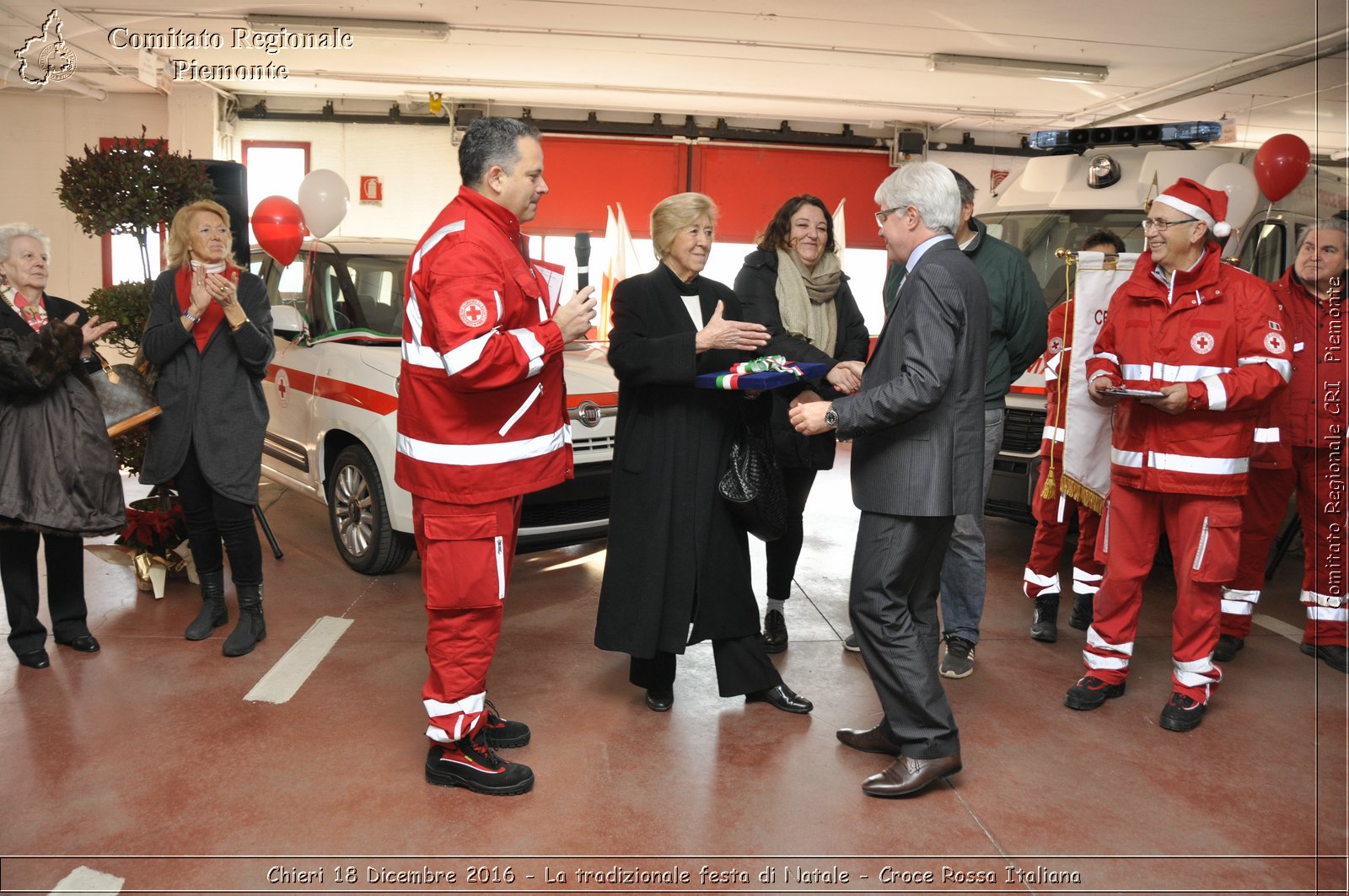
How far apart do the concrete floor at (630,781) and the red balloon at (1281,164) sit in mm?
2696

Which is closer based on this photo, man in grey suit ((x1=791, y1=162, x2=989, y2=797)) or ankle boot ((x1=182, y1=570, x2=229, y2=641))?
man in grey suit ((x1=791, y1=162, x2=989, y2=797))

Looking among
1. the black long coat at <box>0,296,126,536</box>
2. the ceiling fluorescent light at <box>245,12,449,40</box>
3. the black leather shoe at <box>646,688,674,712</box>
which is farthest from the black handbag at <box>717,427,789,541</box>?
the ceiling fluorescent light at <box>245,12,449,40</box>

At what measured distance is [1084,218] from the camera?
6062mm

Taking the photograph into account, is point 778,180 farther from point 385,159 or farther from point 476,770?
point 476,770

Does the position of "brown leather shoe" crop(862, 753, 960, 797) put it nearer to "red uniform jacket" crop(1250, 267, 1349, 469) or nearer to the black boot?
the black boot

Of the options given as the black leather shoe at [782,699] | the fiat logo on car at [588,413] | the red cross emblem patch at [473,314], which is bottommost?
the black leather shoe at [782,699]

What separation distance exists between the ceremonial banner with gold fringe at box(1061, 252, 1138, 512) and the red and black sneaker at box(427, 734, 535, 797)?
8.83ft

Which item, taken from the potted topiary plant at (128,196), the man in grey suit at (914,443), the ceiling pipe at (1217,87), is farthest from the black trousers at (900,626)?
the ceiling pipe at (1217,87)

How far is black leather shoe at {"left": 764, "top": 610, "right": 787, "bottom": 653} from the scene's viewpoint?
418 centimetres

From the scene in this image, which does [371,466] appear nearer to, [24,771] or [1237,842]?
[24,771]

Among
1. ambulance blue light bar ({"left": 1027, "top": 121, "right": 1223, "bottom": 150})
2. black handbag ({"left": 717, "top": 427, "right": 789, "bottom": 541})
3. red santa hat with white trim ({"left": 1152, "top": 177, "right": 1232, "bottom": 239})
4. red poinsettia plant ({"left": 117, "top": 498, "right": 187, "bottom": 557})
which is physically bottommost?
red poinsettia plant ({"left": 117, "top": 498, "right": 187, "bottom": 557})

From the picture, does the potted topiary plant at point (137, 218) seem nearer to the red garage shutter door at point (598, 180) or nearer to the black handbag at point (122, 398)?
the black handbag at point (122, 398)

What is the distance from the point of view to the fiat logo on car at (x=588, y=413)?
474 centimetres

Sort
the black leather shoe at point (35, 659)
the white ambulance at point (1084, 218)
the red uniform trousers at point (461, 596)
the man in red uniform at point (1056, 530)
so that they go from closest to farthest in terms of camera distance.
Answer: the red uniform trousers at point (461, 596)
the black leather shoe at point (35, 659)
the man in red uniform at point (1056, 530)
the white ambulance at point (1084, 218)
